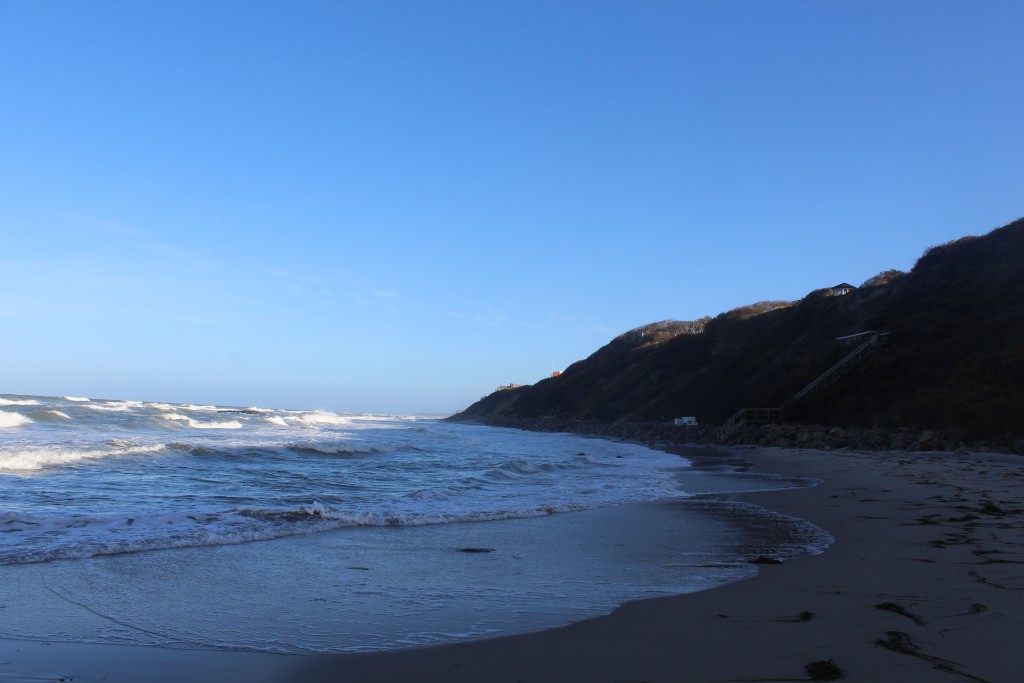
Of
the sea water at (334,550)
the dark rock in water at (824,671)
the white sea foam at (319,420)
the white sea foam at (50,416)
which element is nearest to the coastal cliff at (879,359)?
the sea water at (334,550)

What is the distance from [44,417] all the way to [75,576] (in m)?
26.3

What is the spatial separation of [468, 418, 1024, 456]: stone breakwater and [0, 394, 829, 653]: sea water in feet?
27.6

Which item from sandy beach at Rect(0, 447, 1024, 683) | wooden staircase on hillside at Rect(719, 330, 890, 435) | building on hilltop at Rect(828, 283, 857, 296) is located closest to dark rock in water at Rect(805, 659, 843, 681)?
sandy beach at Rect(0, 447, 1024, 683)

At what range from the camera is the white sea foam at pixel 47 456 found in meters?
13.0

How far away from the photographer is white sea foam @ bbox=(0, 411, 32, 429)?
2338cm

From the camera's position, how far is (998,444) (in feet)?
59.8

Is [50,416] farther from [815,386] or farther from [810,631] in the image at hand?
[815,386]

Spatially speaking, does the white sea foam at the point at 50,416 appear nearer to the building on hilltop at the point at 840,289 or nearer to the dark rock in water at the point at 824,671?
the dark rock in water at the point at 824,671

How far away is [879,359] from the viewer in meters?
31.4

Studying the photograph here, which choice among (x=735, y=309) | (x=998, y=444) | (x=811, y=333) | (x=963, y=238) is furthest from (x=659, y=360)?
(x=998, y=444)

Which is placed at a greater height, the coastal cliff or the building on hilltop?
the building on hilltop

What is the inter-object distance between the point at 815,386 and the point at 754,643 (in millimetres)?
32771

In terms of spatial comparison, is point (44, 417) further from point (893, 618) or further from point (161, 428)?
point (893, 618)

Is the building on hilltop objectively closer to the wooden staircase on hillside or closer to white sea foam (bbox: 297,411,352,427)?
the wooden staircase on hillside
